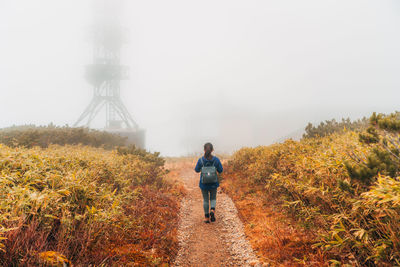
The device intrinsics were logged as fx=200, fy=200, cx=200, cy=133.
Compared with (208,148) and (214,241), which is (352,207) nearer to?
(214,241)

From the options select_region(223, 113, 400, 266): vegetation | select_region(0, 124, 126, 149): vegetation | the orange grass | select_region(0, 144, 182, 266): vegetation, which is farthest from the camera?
select_region(0, 124, 126, 149): vegetation

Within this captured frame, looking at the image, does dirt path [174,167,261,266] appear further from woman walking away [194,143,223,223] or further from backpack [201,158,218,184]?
backpack [201,158,218,184]

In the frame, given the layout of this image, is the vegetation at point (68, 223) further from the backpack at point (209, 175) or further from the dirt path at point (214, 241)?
the backpack at point (209, 175)

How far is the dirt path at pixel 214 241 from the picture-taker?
4664 mm

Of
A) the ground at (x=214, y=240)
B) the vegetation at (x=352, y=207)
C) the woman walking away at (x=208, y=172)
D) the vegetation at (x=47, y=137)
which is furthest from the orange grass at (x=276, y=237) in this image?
the vegetation at (x=47, y=137)

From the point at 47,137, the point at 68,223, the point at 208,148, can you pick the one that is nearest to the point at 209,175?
the point at 208,148

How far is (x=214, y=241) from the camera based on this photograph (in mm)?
5598

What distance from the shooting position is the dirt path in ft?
15.3

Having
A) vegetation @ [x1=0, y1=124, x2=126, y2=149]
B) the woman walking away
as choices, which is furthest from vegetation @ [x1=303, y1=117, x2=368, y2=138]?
vegetation @ [x1=0, y1=124, x2=126, y2=149]

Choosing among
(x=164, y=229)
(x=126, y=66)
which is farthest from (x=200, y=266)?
(x=126, y=66)

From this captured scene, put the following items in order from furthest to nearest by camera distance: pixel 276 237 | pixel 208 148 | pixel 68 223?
pixel 208 148
pixel 276 237
pixel 68 223

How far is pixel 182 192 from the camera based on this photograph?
1005cm

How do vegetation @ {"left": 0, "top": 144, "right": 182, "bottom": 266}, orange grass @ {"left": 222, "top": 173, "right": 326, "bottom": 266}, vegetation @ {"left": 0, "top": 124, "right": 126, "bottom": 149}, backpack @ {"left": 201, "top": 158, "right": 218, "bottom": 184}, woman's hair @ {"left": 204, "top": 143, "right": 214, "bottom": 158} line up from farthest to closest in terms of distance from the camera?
vegetation @ {"left": 0, "top": 124, "right": 126, "bottom": 149} → woman's hair @ {"left": 204, "top": 143, "right": 214, "bottom": 158} → backpack @ {"left": 201, "top": 158, "right": 218, "bottom": 184} → orange grass @ {"left": 222, "top": 173, "right": 326, "bottom": 266} → vegetation @ {"left": 0, "top": 144, "right": 182, "bottom": 266}

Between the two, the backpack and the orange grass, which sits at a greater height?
the backpack
